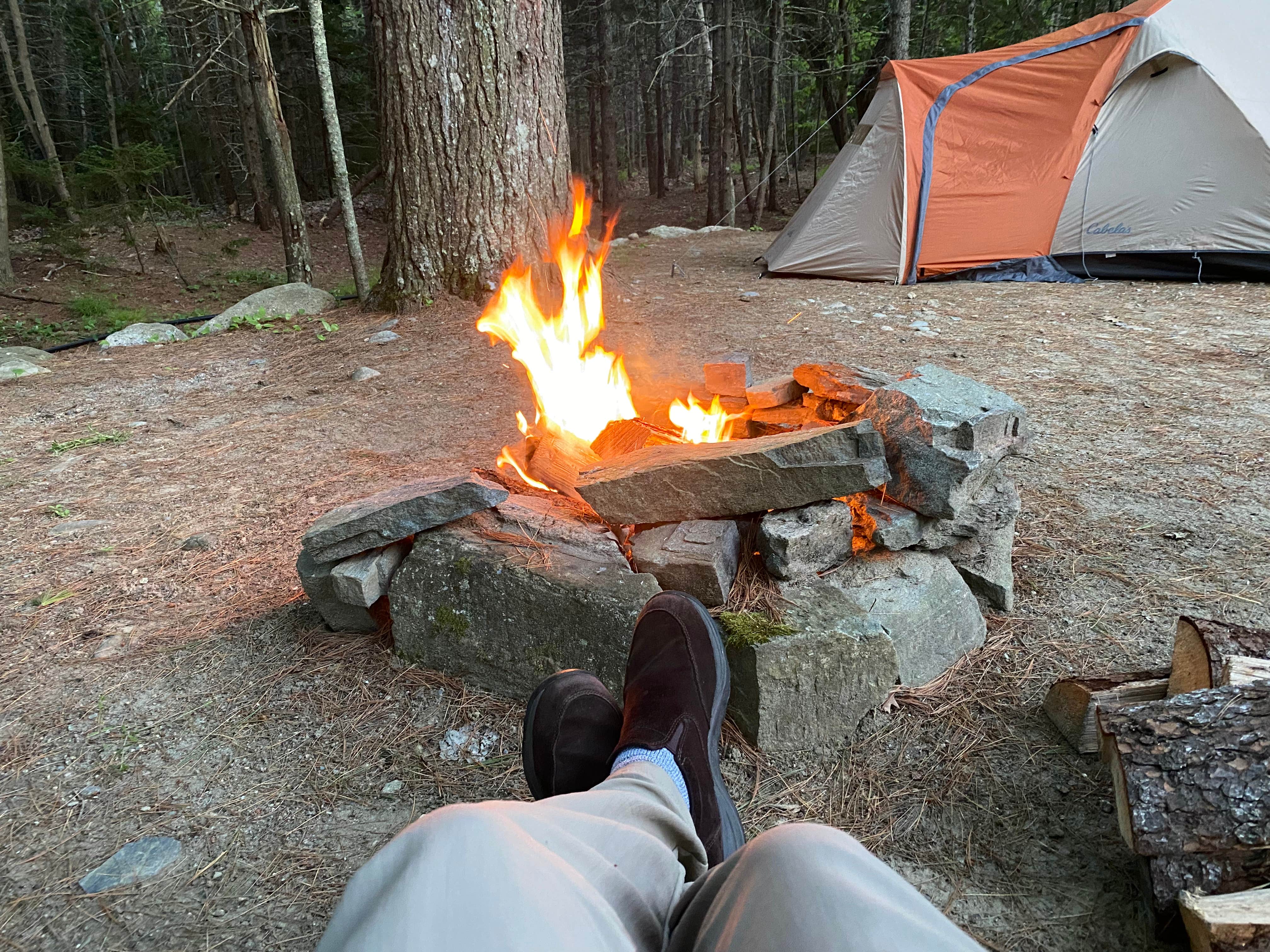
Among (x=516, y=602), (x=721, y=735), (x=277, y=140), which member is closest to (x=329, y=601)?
(x=516, y=602)

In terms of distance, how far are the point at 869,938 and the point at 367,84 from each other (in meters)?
19.5

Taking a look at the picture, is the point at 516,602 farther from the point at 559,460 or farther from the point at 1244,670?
the point at 1244,670

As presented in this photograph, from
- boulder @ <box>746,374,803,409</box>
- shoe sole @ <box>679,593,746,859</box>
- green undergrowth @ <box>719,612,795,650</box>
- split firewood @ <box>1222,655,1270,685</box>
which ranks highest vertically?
boulder @ <box>746,374,803,409</box>

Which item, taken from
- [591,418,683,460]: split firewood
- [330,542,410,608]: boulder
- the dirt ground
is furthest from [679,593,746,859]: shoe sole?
[330,542,410,608]: boulder

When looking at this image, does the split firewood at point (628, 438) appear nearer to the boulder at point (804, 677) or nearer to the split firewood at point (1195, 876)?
the boulder at point (804, 677)

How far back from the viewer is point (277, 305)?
695 cm

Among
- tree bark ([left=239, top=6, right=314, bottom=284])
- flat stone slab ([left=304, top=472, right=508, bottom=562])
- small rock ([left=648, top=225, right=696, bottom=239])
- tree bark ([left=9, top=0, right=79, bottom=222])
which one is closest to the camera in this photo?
flat stone slab ([left=304, top=472, right=508, bottom=562])

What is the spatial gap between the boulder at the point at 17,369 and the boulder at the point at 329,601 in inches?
196

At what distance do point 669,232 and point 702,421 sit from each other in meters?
10.2

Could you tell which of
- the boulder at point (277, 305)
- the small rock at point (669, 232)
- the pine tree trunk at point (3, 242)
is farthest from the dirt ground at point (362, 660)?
the pine tree trunk at point (3, 242)

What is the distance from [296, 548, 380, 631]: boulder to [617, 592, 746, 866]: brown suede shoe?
3.27ft

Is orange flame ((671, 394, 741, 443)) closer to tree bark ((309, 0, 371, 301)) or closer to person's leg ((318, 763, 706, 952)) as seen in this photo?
person's leg ((318, 763, 706, 952))

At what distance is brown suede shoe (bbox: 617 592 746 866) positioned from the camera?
1.70m

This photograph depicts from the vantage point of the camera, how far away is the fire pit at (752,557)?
79.0 inches
